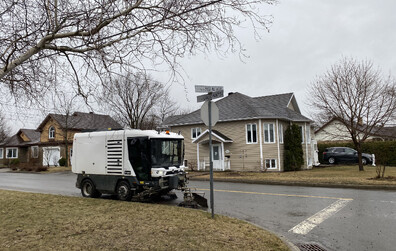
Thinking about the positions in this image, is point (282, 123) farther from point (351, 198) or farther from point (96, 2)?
point (96, 2)

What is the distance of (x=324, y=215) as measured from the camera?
24.3ft

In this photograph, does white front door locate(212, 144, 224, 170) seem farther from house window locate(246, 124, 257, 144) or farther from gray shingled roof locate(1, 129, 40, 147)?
gray shingled roof locate(1, 129, 40, 147)

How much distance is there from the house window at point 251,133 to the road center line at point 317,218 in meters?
13.3

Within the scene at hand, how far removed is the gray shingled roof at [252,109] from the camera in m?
22.5

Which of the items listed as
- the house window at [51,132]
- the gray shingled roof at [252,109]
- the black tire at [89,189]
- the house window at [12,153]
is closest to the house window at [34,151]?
the house window at [51,132]

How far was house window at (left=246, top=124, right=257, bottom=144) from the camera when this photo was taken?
22.3 meters

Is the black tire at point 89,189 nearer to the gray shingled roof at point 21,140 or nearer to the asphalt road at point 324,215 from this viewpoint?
the asphalt road at point 324,215

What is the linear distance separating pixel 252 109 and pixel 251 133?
2150mm

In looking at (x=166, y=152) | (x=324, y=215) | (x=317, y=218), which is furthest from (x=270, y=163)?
(x=317, y=218)

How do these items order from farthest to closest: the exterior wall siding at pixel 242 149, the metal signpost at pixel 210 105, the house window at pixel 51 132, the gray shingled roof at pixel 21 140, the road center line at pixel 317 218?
the gray shingled roof at pixel 21 140
the house window at pixel 51 132
the exterior wall siding at pixel 242 149
the metal signpost at pixel 210 105
the road center line at pixel 317 218

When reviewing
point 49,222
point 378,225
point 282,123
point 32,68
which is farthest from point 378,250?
point 282,123

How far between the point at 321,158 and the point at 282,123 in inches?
447

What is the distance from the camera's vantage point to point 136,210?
735cm

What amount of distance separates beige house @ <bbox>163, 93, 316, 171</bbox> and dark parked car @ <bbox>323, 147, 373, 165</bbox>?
3366 millimetres
